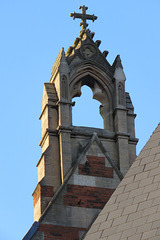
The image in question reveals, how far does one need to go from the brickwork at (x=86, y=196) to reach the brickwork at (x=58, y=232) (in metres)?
0.79

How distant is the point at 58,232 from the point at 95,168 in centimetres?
242

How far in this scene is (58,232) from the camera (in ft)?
82.8

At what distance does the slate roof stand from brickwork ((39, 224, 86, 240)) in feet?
20.3

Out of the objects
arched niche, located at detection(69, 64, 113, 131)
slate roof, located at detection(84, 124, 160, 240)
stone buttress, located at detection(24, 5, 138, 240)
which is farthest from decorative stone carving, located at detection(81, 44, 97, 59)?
slate roof, located at detection(84, 124, 160, 240)

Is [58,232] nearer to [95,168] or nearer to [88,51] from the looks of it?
[95,168]

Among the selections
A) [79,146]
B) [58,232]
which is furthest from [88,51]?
[58,232]

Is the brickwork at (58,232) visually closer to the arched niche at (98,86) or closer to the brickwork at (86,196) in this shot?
the brickwork at (86,196)

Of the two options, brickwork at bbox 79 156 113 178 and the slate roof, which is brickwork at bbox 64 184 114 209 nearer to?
brickwork at bbox 79 156 113 178

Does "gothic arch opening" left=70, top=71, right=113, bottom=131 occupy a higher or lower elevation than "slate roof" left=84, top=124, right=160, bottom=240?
higher

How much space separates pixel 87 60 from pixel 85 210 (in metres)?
5.06

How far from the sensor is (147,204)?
18281 millimetres

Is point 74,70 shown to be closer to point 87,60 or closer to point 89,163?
point 87,60

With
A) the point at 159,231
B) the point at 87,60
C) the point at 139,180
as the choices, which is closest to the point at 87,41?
the point at 87,60

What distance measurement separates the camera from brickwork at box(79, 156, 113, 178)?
2667 cm
